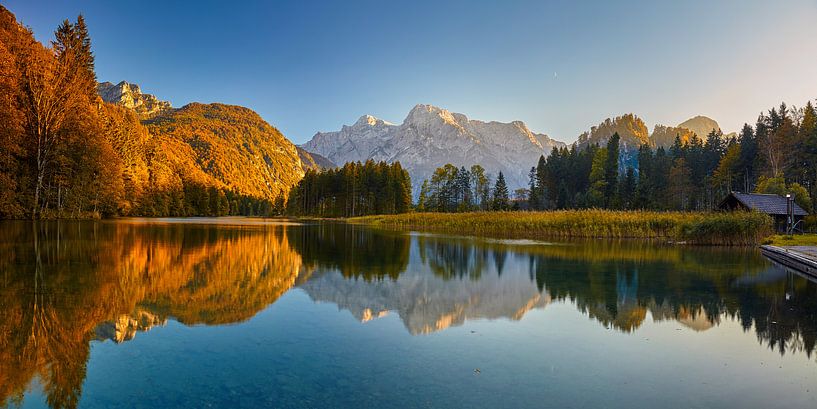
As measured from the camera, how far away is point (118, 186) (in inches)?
2159

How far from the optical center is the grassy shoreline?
27547 millimetres

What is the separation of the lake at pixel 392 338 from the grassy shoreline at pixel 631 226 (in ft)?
54.4

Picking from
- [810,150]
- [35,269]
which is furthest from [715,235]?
[810,150]

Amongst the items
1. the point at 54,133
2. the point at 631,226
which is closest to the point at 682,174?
the point at 631,226

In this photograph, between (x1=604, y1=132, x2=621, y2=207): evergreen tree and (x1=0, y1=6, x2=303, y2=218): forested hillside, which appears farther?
(x1=604, y1=132, x2=621, y2=207): evergreen tree

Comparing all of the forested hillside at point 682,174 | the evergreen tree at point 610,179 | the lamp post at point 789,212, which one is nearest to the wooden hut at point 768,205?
the lamp post at point 789,212

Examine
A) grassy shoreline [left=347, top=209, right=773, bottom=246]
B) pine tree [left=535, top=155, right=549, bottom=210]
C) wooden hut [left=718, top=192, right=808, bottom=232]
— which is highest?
pine tree [left=535, top=155, right=549, bottom=210]

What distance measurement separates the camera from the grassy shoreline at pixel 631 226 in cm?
2755

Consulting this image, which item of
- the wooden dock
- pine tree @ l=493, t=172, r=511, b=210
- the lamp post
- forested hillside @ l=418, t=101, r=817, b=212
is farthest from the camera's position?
pine tree @ l=493, t=172, r=511, b=210

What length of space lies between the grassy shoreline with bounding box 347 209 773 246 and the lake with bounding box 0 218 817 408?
54.4ft

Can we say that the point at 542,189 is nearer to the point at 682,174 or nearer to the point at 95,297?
the point at 682,174

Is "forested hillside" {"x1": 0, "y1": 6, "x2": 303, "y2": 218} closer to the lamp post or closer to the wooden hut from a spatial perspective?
the wooden hut

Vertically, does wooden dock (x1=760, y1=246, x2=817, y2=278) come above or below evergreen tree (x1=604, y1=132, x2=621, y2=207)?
below

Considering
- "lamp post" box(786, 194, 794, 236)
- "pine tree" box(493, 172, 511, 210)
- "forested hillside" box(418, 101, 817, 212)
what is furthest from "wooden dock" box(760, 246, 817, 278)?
"pine tree" box(493, 172, 511, 210)
